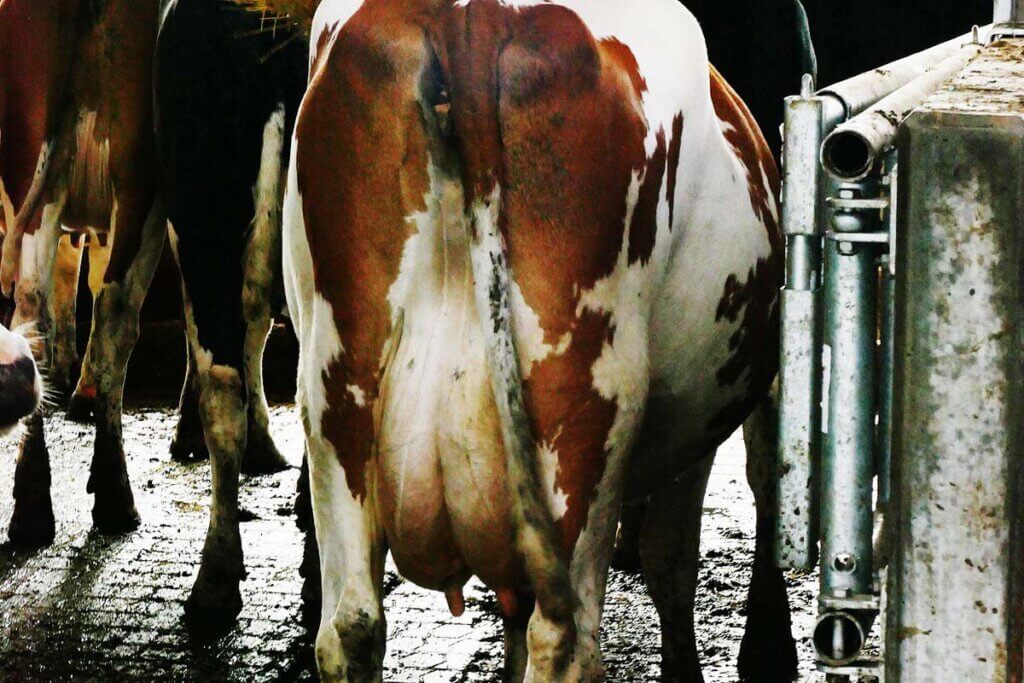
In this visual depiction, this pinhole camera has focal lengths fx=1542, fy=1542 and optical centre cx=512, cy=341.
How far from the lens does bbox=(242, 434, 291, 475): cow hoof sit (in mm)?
7504

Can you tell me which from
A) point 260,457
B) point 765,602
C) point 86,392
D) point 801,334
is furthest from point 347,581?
point 86,392

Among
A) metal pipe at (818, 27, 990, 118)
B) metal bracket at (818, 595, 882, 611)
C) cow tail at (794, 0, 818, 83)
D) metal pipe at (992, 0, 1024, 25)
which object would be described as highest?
cow tail at (794, 0, 818, 83)

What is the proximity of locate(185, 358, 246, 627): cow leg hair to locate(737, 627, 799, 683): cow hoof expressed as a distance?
1.83m

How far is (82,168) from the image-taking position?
21.5ft

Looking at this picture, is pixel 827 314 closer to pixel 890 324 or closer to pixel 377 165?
pixel 890 324

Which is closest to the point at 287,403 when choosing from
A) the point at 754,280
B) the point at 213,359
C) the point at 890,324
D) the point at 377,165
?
the point at 213,359

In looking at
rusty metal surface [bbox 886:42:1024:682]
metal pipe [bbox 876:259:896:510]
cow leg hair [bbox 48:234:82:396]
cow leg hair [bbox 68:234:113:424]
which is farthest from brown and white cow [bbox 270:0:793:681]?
cow leg hair [bbox 48:234:82:396]

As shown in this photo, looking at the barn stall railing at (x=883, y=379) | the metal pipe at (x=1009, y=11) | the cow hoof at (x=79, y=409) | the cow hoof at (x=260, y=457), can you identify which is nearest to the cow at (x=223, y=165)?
the cow hoof at (x=260, y=457)

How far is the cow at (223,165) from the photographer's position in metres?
5.29

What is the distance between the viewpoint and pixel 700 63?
3.75m

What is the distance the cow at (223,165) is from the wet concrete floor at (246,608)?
0.29 metres

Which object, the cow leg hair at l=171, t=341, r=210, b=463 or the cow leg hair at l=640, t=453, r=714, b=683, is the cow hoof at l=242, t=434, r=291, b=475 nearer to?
the cow leg hair at l=171, t=341, r=210, b=463

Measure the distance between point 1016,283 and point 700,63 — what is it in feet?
5.82

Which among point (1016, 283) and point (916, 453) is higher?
point (1016, 283)
